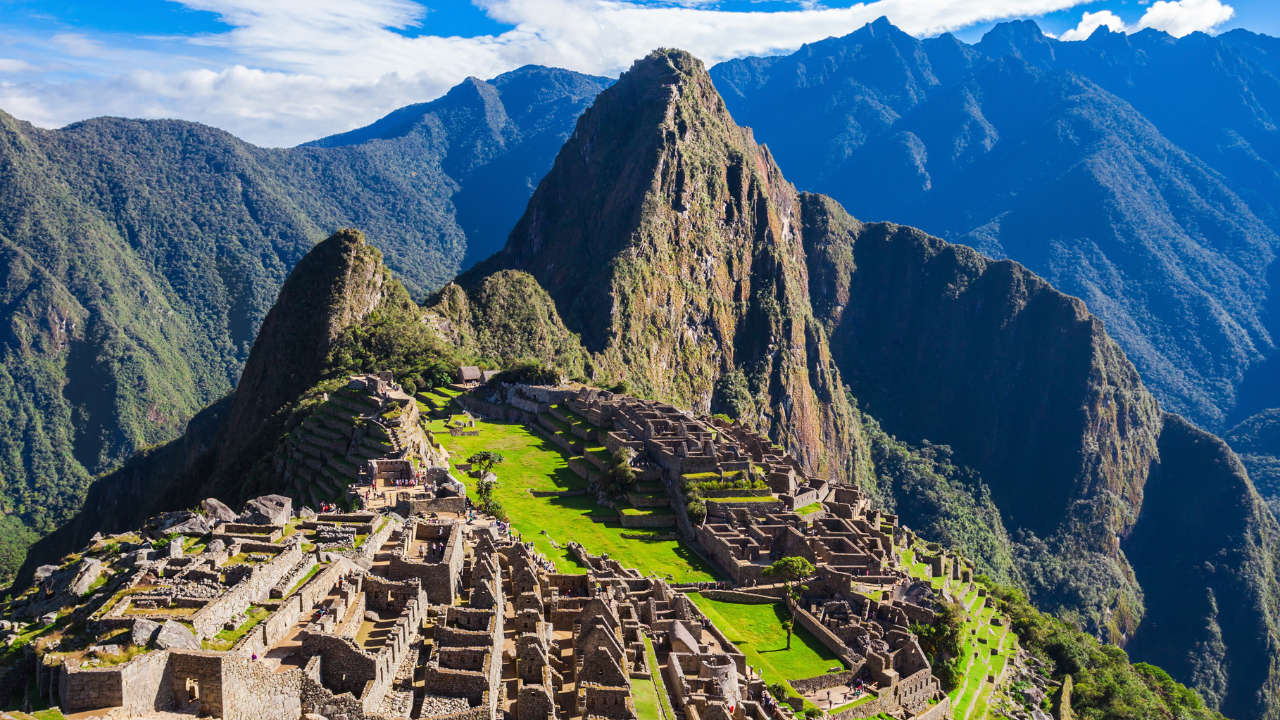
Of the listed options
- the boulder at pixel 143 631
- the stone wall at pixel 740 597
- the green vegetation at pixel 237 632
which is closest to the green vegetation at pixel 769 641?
the stone wall at pixel 740 597

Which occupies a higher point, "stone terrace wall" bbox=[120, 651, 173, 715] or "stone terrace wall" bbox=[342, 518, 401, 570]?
"stone terrace wall" bbox=[342, 518, 401, 570]

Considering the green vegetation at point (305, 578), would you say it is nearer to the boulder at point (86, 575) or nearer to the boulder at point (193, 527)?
the boulder at point (86, 575)

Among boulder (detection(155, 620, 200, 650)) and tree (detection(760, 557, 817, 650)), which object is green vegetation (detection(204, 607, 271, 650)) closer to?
boulder (detection(155, 620, 200, 650))

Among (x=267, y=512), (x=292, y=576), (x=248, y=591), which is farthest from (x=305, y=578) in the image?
(x=267, y=512)

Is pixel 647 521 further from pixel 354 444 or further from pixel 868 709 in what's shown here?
pixel 868 709

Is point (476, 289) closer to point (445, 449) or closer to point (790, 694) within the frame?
point (445, 449)

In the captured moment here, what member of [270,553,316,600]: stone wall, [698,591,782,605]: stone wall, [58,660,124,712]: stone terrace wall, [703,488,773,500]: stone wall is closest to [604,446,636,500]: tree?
[703,488,773,500]: stone wall

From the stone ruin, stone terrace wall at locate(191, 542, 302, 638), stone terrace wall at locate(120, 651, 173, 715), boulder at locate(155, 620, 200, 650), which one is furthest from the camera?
the stone ruin
